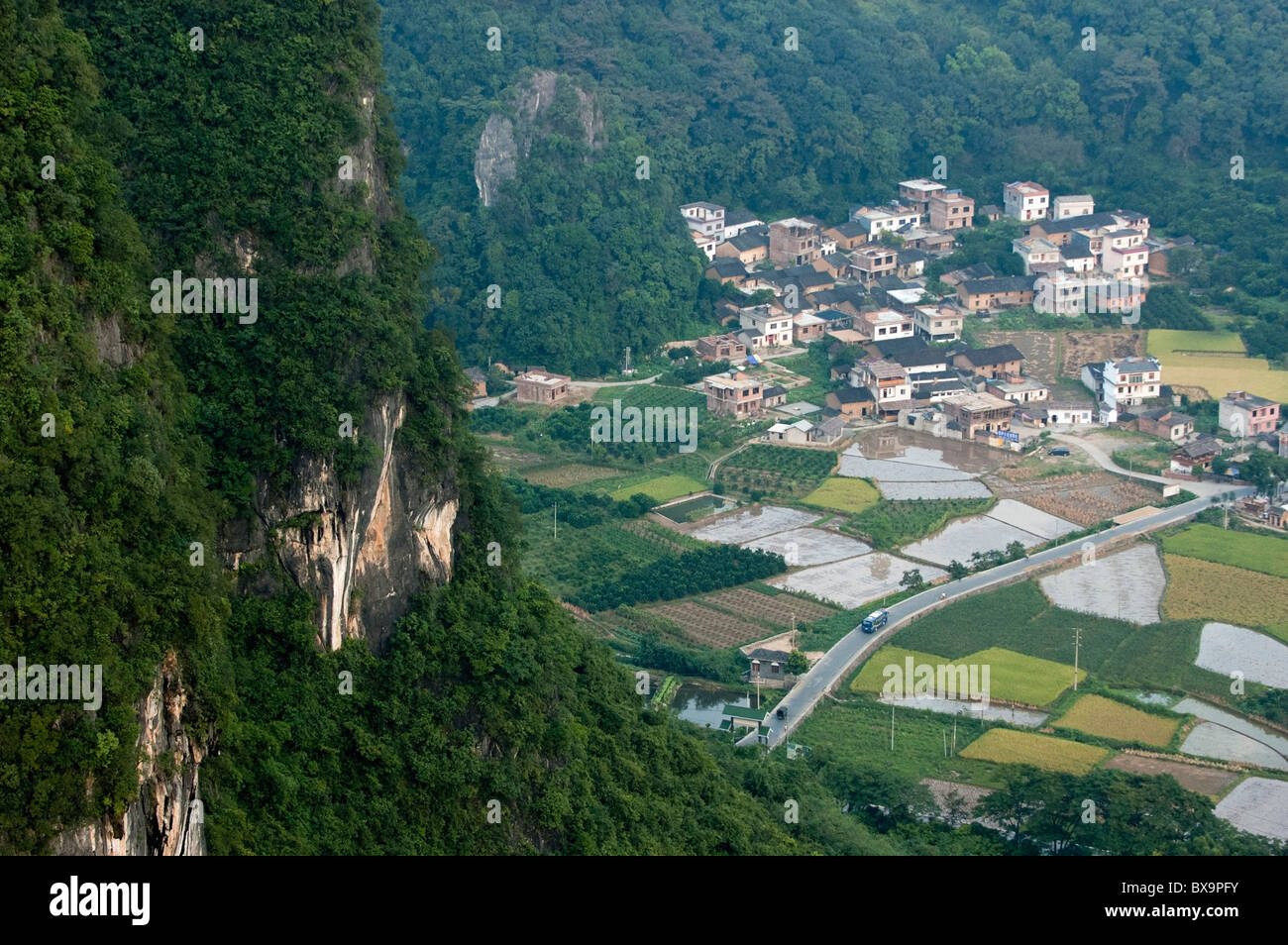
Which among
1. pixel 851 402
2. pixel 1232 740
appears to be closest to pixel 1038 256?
pixel 851 402

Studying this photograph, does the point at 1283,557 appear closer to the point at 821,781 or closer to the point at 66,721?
the point at 821,781

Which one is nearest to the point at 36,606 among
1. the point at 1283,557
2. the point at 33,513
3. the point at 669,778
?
the point at 33,513

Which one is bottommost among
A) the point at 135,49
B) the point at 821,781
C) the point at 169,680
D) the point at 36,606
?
the point at 821,781

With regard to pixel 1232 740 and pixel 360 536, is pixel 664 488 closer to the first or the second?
pixel 1232 740

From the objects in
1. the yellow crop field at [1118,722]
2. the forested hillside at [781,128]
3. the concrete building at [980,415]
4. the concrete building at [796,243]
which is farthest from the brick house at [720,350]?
the yellow crop field at [1118,722]

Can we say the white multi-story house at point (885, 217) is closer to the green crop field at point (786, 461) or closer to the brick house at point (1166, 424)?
the brick house at point (1166, 424)

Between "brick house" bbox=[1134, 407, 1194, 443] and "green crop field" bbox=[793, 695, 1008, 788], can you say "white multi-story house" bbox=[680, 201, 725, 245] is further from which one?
"green crop field" bbox=[793, 695, 1008, 788]
